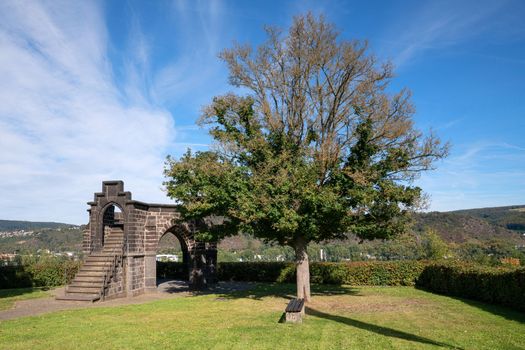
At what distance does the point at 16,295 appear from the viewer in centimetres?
1898

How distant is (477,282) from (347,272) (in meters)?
7.75

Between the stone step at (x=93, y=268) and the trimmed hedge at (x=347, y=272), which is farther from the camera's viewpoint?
the trimmed hedge at (x=347, y=272)

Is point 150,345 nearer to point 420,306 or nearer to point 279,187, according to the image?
point 279,187

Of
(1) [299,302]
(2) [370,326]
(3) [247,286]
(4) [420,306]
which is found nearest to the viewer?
(2) [370,326]

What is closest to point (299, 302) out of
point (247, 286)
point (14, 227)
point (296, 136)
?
point (296, 136)

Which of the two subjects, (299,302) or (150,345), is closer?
(150,345)

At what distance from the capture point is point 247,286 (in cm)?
2205

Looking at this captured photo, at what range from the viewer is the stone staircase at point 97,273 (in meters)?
16.7

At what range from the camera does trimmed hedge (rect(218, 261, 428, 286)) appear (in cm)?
2183

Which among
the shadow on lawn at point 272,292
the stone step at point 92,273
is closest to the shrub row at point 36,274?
the stone step at point 92,273

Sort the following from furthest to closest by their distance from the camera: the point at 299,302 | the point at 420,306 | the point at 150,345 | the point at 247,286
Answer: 1. the point at 247,286
2. the point at 420,306
3. the point at 299,302
4. the point at 150,345

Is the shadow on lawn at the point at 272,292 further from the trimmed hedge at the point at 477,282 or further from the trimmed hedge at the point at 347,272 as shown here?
the trimmed hedge at the point at 477,282

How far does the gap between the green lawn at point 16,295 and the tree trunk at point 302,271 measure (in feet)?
38.5

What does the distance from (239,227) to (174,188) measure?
11.0 feet
